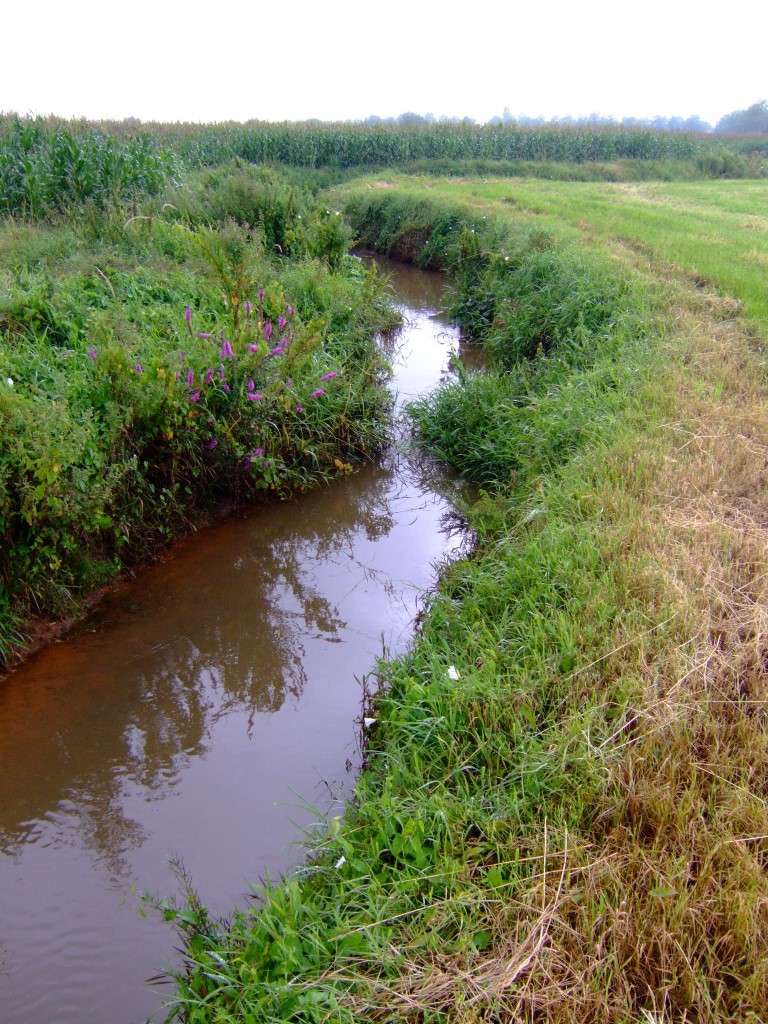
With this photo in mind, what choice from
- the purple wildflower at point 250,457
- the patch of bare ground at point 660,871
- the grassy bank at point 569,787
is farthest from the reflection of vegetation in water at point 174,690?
the patch of bare ground at point 660,871

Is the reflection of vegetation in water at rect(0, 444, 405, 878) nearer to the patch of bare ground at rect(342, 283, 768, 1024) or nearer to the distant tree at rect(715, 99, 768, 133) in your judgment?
the patch of bare ground at rect(342, 283, 768, 1024)

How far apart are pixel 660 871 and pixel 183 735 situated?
7.28 ft

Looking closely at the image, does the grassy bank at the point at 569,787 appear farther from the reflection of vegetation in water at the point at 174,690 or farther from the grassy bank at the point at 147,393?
the grassy bank at the point at 147,393

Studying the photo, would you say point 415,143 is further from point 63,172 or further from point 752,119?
point 752,119

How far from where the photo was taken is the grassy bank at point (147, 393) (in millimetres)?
3744

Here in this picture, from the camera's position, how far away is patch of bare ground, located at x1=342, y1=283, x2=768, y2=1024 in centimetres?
180

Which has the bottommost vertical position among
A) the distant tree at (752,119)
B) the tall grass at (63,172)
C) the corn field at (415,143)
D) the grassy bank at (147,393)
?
the grassy bank at (147,393)

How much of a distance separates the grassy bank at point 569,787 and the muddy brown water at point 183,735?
30 centimetres

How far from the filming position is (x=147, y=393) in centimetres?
429

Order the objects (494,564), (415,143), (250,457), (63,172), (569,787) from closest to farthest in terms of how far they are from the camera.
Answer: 1. (569,787)
2. (494,564)
3. (250,457)
4. (63,172)
5. (415,143)

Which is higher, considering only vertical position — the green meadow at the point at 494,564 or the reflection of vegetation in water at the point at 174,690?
the green meadow at the point at 494,564

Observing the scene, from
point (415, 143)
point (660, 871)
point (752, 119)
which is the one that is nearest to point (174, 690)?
point (660, 871)

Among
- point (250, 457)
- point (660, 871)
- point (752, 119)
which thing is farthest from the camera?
point (752, 119)

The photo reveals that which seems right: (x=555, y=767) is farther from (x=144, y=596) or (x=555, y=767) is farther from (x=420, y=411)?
(x=420, y=411)
